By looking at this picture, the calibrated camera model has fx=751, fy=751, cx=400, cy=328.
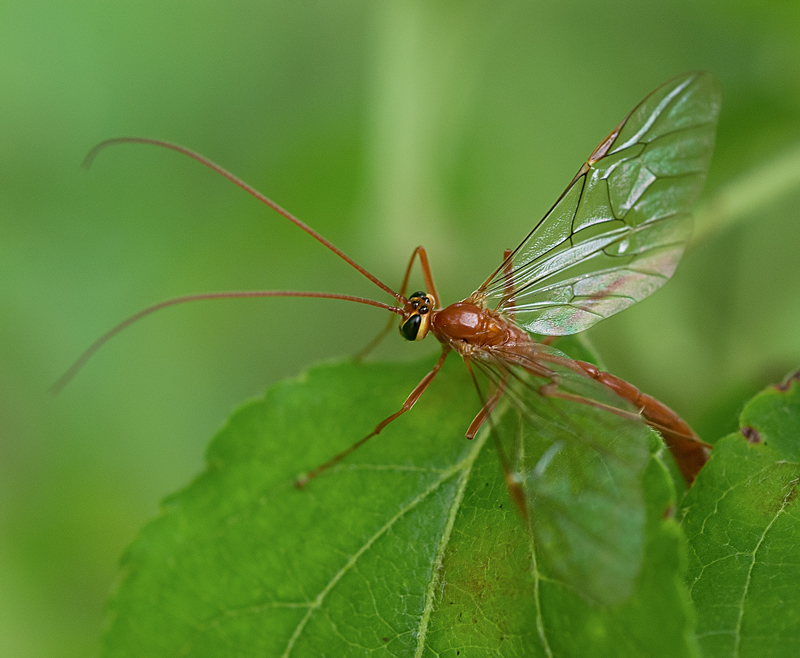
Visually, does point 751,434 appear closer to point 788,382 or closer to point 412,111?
point 788,382

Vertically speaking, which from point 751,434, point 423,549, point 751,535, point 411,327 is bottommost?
point 751,535

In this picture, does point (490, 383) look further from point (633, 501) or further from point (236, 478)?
point (236, 478)

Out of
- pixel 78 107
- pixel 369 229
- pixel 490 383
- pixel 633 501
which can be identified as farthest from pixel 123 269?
pixel 633 501

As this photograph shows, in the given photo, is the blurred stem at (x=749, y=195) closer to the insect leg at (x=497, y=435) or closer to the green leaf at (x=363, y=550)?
the insect leg at (x=497, y=435)

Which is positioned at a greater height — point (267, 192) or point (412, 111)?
point (267, 192)

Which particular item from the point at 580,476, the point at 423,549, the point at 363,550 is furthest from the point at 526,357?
the point at 363,550

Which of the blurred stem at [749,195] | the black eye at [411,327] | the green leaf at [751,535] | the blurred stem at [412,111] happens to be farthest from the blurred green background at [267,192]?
the green leaf at [751,535]

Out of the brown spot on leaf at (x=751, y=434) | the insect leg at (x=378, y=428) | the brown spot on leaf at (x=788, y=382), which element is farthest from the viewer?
the insect leg at (x=378, y=428)
